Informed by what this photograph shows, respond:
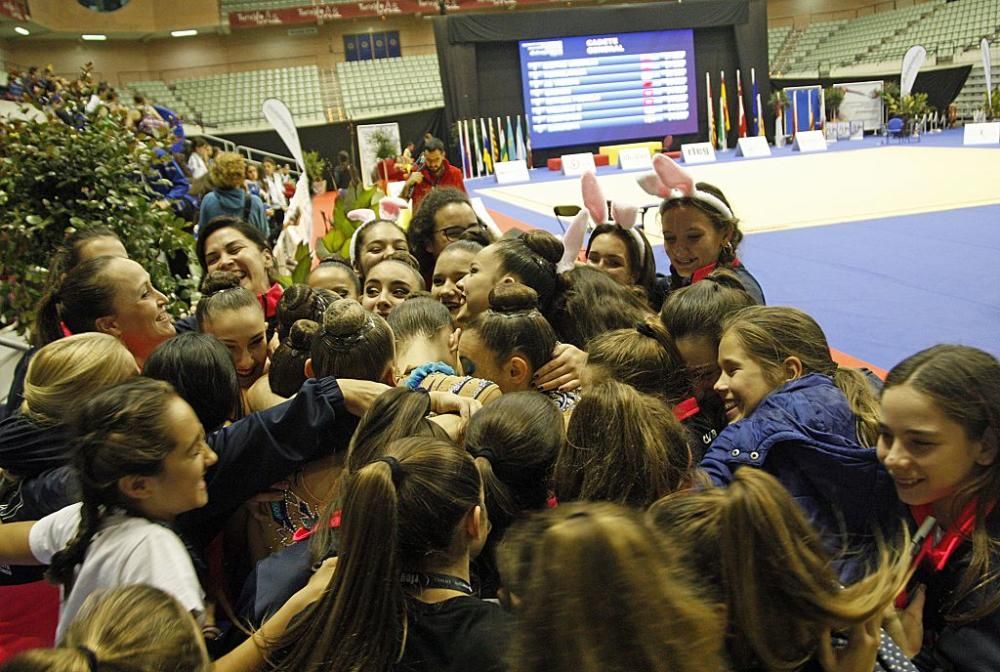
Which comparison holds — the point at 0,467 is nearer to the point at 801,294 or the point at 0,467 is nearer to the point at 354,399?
the point at 354,399

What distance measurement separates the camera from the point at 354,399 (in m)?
1.60

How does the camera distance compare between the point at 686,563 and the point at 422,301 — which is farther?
the point at 422,301

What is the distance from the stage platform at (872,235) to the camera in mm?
4457

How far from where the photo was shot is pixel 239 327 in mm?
2217

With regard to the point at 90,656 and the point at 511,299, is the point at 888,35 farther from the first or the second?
the point at 90,656

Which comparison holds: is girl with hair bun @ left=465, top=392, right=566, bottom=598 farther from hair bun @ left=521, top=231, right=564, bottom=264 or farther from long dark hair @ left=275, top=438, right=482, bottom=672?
hair bun @ left=521, top=231, right=564, bottom=264

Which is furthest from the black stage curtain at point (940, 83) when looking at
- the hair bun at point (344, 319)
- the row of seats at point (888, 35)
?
the hair bun at point (344, 319)

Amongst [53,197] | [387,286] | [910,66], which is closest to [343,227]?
[53,197]

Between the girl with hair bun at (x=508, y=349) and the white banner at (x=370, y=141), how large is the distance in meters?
16.5

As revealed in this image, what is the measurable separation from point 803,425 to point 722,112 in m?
17.3

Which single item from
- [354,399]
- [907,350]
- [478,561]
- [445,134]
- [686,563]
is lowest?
[907,350]

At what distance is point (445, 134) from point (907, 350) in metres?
14.9

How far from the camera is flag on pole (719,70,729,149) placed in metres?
17.5

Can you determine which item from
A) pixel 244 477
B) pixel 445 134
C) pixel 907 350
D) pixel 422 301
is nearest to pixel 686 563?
pixel 244 477
